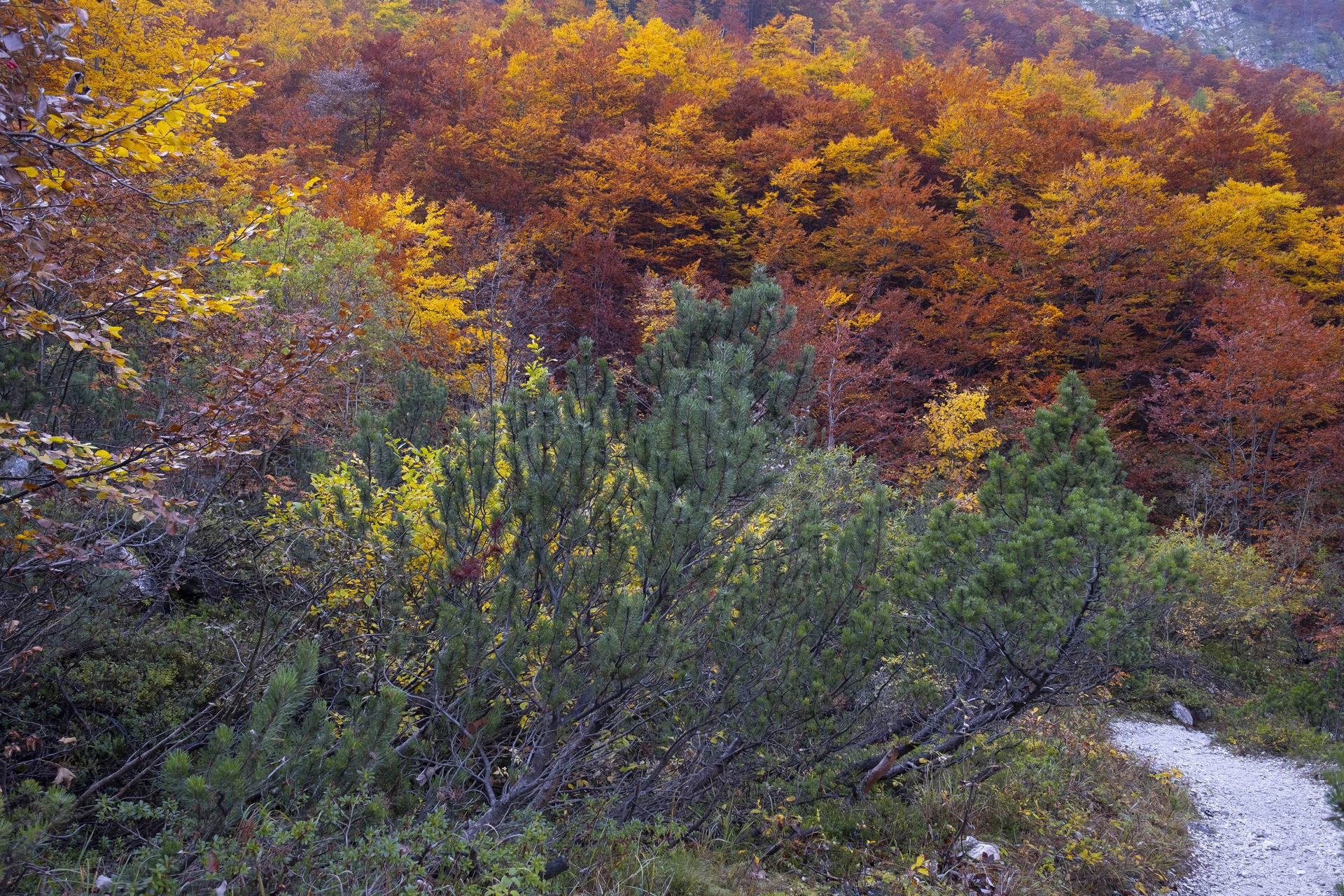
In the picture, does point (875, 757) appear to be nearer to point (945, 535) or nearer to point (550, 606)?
point (945, 535)

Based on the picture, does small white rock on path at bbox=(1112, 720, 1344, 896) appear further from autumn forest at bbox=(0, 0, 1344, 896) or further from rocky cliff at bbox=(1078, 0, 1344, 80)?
rocky cliff at bbox=(1078, 0, 1344, 80)

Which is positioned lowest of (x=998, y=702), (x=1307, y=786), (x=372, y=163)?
(x=1307, y=786)

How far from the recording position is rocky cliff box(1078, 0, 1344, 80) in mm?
54594

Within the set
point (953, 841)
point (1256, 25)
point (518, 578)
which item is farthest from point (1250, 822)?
point (1256, 25)

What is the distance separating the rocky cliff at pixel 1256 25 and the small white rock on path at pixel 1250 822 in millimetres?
62592

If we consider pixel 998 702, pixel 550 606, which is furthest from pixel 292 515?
pixel 998 702

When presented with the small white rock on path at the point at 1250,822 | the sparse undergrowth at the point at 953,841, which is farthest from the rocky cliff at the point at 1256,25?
the sparse undergrowth at the point at 953,841

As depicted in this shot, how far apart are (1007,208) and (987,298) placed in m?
2.15

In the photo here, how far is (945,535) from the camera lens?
481 cm

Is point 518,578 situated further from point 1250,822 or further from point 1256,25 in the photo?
point 1256,25

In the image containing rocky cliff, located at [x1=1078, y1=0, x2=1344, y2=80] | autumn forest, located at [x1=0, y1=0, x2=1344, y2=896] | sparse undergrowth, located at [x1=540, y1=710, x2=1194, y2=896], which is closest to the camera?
A: autumn forest, located at [x1=0, y1=0, x2=1344, y2=896]

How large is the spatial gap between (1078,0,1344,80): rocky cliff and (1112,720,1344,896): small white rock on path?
62592 mm

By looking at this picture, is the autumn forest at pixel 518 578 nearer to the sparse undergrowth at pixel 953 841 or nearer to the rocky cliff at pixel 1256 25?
the sparse undergrowth at pixel 953 841

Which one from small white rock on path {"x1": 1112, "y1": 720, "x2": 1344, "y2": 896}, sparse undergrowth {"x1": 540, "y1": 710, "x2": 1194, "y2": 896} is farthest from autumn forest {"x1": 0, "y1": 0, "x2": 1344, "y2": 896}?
small white rock on path {"x1": 1112, "y1": 720, "x2": 1344, "y2": 896}
